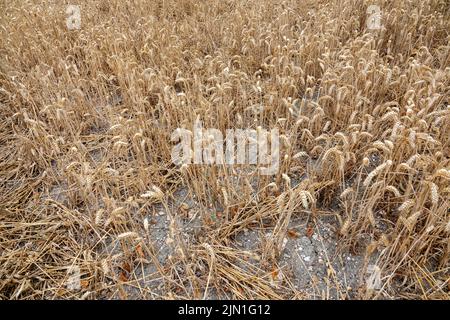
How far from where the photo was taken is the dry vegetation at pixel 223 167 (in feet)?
6.08

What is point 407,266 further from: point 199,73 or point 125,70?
point 125,70

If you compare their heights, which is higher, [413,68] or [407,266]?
[413,68]

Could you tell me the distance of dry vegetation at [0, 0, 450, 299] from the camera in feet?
6.08

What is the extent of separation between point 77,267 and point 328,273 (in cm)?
139

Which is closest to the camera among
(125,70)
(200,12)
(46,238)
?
(46,238)

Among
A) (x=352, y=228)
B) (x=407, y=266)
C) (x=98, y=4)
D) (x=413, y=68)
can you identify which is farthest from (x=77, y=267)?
(x=98, y=4)

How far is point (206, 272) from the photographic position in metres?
1.92

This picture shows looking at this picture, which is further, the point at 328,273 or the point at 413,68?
the point at 413,68

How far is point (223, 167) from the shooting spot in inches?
85.0
